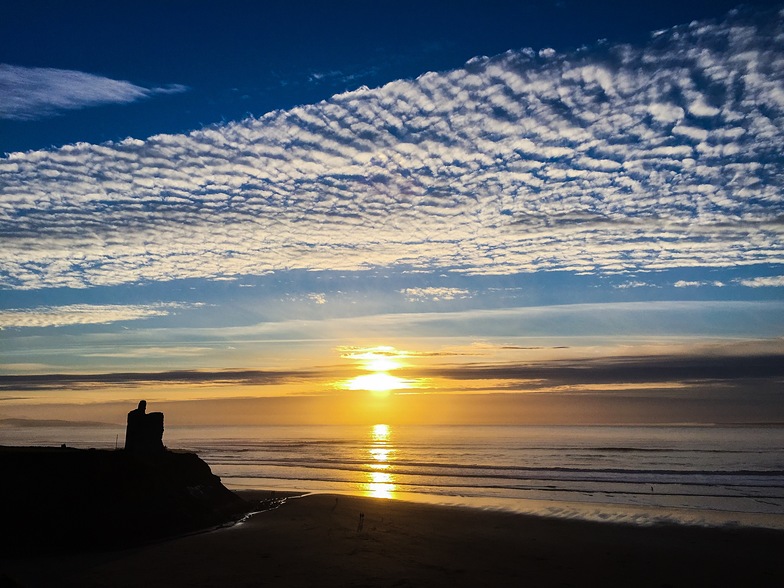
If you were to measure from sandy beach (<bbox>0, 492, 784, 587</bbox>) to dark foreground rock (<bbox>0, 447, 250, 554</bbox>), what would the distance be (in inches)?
48.5

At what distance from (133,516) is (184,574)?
21.0 ft

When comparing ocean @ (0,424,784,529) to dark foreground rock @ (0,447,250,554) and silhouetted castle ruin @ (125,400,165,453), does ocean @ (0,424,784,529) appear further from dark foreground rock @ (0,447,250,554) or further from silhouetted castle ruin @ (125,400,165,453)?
dark foreground rock @ (0,447,250,554)

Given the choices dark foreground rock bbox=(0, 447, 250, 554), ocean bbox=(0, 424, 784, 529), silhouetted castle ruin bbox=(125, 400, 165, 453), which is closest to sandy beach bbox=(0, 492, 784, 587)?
dark foreground rock bbox=(0, 447, 250, 554)

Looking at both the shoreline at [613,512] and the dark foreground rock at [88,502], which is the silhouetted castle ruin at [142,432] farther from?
the shoreline at [613,512]

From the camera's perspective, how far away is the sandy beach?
1656cm

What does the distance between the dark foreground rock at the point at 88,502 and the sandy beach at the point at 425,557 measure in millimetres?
1233

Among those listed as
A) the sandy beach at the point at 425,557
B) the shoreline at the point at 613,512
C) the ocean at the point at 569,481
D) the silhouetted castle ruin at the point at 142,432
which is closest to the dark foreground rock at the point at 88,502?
the sandy beach at the point at 425,557

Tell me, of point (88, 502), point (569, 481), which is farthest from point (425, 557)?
point (569, 481)

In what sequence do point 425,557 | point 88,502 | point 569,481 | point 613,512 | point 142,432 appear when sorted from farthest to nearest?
point 569,481
point 613,512
point 142,432
point 88,502
point 425,557

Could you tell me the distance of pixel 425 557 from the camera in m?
19.3

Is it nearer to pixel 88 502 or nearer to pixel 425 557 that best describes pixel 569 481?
pixel 425 557

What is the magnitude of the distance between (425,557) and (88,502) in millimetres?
12464

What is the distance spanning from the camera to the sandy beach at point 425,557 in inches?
652

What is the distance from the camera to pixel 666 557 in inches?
791
